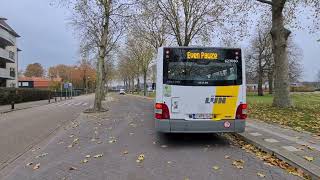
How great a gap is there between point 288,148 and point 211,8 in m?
31.3

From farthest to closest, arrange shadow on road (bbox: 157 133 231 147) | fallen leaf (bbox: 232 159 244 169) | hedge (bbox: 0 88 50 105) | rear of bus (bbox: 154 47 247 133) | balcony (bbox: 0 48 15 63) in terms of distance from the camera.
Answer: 1. balcony (bbox: 0 48 15 63)
2. hedge (bbox: 0 88 50 105)
3. shadow on road (bbox: 157 133 231 147)
4. rear of bus (bbox: 154 47 247 133)
5. fallen leaf (bbox: 232 159 244 169)

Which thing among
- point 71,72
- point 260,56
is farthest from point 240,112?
point 71,72

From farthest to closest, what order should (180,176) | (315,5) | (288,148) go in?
(315,5) < (288,148) < (180,176)

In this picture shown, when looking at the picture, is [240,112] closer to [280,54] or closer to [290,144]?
[290,144]

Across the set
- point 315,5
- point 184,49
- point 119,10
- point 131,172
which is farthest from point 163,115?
point 119,10

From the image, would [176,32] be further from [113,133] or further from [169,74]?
[169,74]

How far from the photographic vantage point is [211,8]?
39156 millimetres

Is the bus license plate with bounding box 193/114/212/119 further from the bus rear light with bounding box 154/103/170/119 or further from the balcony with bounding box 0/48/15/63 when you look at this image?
the balcony with bounding box 0/48/15/63

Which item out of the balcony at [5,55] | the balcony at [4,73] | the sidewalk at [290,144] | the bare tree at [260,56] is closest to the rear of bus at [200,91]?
the sidewalk at [290,144]

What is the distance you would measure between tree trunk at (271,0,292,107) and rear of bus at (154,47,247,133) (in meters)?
11.0

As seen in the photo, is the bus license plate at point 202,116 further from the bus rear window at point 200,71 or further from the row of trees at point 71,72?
the row of trees at point 71,72

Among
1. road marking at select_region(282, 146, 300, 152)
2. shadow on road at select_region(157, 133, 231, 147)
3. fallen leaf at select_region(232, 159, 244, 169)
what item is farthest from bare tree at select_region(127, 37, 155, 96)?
fallen leaf at select_region(232, 159, 244, 169)

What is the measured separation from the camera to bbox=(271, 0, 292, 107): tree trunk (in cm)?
2081

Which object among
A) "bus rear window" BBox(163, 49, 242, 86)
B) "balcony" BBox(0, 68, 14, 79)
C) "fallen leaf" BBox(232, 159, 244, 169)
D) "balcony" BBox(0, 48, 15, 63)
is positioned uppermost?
"balcony" BBox(0, 48, 15, 63)
